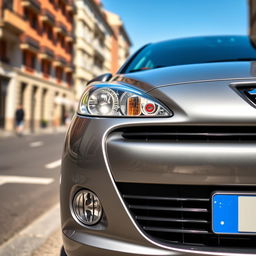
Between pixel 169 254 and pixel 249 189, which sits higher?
pixel 249 189

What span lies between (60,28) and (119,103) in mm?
28489

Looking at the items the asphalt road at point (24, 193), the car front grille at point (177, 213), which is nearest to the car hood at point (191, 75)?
the car front grille at point (177, 213)

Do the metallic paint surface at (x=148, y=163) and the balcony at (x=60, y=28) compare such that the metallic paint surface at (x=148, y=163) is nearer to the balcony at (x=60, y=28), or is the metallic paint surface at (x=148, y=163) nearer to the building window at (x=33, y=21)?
the building window at (x=33, y=21)

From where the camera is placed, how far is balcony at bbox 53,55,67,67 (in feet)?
90.0

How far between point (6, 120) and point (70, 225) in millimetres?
20213

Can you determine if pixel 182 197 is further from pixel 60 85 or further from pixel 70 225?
pixel 60 85

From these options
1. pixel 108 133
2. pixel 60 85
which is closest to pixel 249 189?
pixel 108 133

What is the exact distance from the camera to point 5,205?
308cm

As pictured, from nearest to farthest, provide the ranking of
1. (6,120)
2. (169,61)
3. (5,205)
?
(169,61) < (5,205) < (6,120)

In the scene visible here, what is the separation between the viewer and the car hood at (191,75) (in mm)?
1310

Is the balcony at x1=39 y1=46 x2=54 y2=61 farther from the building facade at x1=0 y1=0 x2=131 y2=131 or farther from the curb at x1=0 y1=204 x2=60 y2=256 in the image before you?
the curb at x1=0 y1=204 x2=60 y2=256

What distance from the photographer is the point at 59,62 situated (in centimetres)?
2786

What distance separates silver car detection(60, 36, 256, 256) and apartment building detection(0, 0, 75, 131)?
1920 centimetres

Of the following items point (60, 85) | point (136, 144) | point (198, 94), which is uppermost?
point (60, 85)
